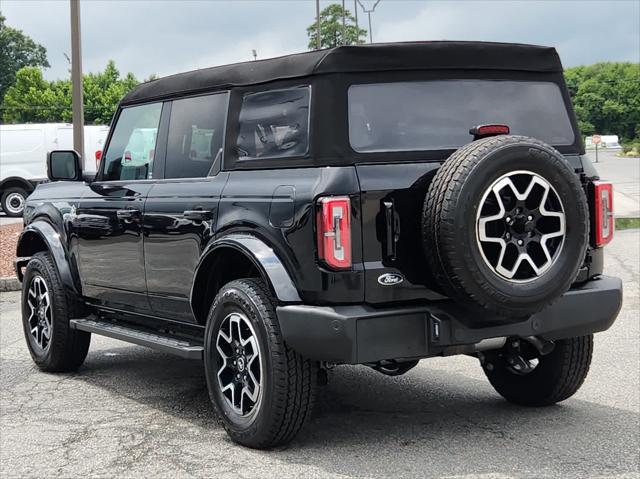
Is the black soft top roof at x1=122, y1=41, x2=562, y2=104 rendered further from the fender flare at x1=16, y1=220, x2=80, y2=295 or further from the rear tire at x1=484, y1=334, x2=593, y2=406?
the fender flare at x1=16, y1=220, x2=80, y2=295

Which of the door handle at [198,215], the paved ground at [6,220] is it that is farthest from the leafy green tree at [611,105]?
the door handle at [198,215]

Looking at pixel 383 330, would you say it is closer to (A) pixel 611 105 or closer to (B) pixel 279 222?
(B) pixel 279 222

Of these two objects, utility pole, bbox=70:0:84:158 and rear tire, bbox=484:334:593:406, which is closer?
rear tire, bbox=484:334:593:406

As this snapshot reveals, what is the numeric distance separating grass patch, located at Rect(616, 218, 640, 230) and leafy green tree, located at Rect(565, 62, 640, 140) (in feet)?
415

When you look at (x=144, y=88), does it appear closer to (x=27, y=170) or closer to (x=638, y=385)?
(x=638, y=385)

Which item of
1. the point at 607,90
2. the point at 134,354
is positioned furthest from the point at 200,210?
the point at 607,90

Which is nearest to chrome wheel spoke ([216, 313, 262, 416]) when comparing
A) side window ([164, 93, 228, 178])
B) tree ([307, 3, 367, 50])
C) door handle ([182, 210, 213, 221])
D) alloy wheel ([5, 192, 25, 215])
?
door handle ([182, 210, 213, 221])

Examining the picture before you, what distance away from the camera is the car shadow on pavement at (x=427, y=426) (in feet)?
15.7

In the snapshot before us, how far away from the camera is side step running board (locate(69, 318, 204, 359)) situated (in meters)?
5.60

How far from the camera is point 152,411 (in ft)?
19.8

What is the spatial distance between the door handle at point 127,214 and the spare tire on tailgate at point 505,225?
2.17 m

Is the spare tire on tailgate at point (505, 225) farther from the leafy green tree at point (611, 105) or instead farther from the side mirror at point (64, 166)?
the leafy green tree at point (611, 105)

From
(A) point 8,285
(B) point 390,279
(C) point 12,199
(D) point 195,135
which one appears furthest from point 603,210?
(C) point 12,199

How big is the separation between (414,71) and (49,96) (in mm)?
75241
